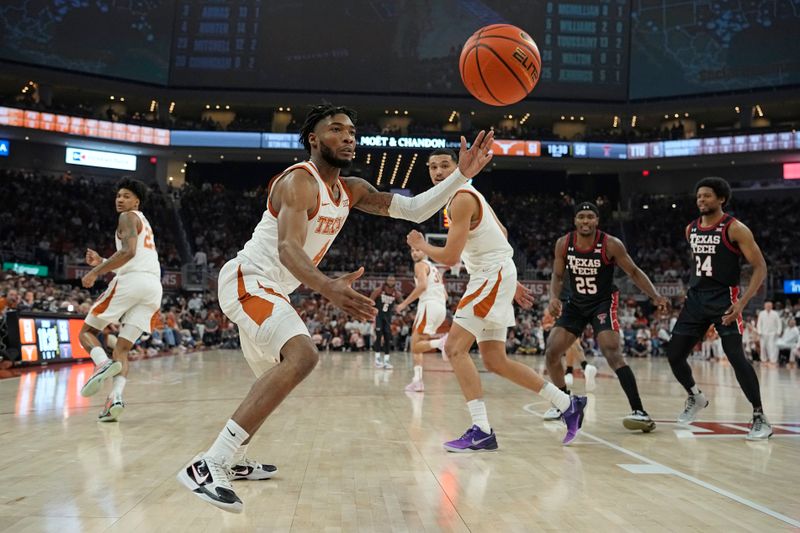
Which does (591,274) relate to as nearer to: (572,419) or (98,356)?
(572,419)

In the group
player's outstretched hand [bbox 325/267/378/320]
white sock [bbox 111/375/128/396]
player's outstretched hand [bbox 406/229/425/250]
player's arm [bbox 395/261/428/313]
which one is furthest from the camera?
player's arm [bbox 395/261/428/313]

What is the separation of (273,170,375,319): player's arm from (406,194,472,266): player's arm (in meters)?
1.40

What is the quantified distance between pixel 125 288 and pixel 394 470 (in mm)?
3515

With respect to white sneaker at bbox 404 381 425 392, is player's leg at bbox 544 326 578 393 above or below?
above

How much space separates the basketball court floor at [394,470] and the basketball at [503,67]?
2743 millimetres

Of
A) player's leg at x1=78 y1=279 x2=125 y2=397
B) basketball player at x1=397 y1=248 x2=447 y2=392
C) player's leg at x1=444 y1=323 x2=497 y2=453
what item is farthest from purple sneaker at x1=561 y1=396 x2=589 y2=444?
basketball player at x1=397 y1=248 x2=447 y2=392

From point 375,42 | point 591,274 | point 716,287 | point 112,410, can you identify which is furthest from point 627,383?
point 375,42

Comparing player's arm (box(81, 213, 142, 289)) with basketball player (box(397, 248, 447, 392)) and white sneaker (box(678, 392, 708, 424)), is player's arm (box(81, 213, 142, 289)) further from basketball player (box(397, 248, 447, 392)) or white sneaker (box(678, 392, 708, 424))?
white sneaker (box(678, 392, 708, 424))

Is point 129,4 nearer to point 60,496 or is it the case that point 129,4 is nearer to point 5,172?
point 5,172

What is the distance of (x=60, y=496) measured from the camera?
328 centimetres

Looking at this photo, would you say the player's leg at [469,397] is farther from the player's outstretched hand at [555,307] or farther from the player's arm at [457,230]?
the player's outstretched hand at [555,307]

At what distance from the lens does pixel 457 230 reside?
16.1 feet

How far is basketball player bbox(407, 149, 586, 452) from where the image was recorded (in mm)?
5008

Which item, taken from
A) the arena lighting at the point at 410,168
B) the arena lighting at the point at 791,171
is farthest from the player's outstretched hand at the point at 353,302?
the arena lighting at the point at 791,171
